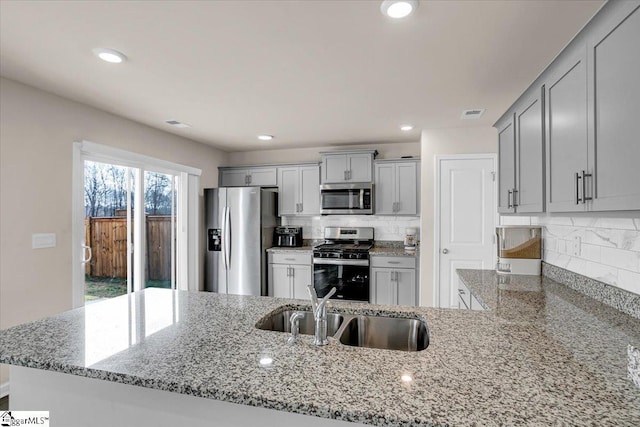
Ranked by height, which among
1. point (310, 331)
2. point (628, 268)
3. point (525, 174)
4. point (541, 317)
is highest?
point (525, 174)

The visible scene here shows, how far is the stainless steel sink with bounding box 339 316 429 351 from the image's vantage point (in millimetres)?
1551

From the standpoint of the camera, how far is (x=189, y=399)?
106 cm

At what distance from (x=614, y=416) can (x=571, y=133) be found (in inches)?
47.9

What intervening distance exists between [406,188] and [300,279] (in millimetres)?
1909

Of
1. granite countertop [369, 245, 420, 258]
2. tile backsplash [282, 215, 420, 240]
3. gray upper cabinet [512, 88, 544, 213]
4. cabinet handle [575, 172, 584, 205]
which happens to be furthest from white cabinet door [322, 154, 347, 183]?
cabinet handle [575, 172, 584, 205]

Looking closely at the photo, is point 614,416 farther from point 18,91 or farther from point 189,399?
point 18,91

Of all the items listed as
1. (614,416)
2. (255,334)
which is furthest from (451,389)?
(255,334)

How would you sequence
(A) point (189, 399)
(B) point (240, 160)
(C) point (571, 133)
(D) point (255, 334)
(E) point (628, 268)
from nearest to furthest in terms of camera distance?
(A) point (189, 399), (D) point (255, 334), (C) point (571, 133), (E) point (628, 268), (B) point (240, 160)

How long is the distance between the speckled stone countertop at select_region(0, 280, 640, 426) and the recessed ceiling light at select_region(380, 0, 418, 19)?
4.85 feet

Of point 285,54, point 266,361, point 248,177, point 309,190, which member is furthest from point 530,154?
point 248,177

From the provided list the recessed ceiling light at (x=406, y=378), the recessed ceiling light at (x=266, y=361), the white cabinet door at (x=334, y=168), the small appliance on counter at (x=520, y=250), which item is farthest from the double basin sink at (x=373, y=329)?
the white cabinet door at (x=334, y=168)

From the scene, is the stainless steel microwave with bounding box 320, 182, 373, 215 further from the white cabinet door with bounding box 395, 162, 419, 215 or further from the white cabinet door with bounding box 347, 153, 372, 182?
the white cabinet door with bounding box 395, 162, 419, 215

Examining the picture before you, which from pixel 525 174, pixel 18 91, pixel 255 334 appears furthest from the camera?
pixel 18 91

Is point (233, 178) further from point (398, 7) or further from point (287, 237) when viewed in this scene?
point (398, 7)
